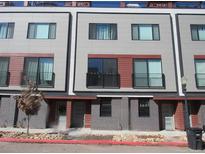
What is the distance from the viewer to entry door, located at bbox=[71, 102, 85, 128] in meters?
19.9

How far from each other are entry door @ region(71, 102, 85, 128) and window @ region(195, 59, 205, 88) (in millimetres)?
10061

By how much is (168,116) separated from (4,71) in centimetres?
1471

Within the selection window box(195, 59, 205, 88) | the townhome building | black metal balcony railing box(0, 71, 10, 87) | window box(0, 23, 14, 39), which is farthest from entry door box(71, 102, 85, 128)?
window box(195, 59, 205, 88)

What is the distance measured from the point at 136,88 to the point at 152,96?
4.82 ft

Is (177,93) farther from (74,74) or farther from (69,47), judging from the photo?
(69,47)

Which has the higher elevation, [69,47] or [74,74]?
[69,47]

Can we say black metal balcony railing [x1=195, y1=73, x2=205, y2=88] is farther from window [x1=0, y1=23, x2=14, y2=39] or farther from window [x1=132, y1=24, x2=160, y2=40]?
window [x1=0, y1=23, x2=14, y2=39]

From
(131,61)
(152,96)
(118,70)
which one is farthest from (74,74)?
(152,96)

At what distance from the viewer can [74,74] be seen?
20.1 m

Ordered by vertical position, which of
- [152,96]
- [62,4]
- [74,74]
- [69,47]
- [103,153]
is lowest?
→ [103,153]

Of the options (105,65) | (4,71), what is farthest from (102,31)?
(4,71)

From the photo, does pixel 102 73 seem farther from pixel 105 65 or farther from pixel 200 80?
pixel 200 80

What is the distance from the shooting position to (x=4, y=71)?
20.1 metres

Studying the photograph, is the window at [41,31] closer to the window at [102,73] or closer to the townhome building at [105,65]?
the townhome building at [105,65]
